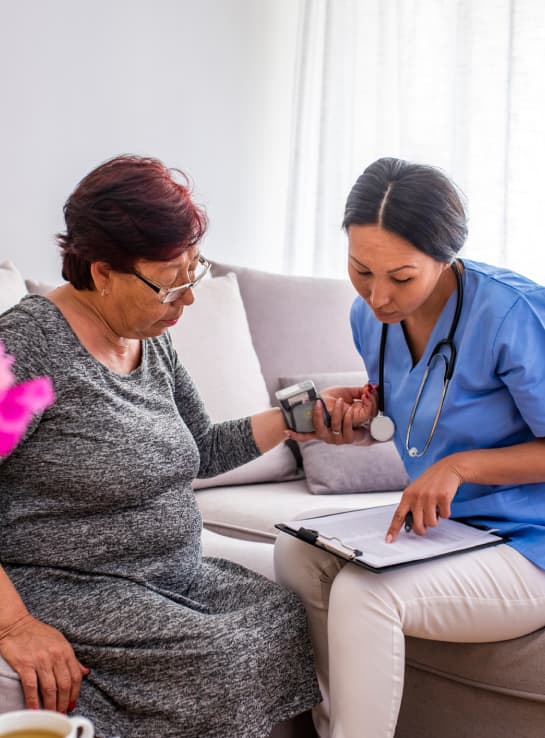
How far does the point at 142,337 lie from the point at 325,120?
195 cm

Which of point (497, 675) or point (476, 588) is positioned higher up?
point (476, 588)

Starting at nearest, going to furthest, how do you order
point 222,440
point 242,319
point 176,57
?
point 222,440 < point 242,319 < point 176,57

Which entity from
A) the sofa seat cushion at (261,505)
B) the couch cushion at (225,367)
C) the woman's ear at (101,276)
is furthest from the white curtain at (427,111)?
the woman's ear at (101,276)

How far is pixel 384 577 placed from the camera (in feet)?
3.93

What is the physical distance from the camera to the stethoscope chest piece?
4.76 ft

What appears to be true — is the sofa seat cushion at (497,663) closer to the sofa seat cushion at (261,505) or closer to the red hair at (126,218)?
the sofa seat cushion at (261,505)

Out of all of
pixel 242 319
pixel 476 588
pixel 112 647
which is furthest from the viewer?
pixel 242 319

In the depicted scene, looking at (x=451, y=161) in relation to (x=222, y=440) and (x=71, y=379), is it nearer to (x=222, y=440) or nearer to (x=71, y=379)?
(x=222, y=440)

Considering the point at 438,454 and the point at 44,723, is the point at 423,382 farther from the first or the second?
the point at 44,723

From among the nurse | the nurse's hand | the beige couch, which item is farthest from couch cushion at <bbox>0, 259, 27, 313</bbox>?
the nurse's hand

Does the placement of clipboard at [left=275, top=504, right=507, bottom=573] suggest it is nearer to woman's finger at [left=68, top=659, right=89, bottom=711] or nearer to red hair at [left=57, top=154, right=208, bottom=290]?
woman's finger at [left=68, top=659, right=89, bottom=711]

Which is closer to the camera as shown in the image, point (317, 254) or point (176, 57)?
point (176, 57)

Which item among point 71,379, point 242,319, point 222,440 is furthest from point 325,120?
point 71,379

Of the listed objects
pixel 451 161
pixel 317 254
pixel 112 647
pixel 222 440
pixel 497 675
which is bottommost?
pixel 497 675
